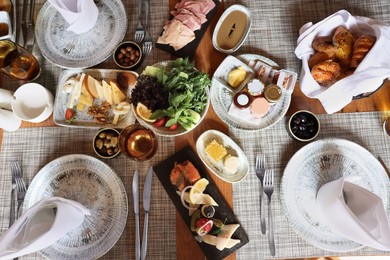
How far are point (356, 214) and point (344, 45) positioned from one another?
586 millimetres

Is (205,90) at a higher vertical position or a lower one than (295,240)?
higher

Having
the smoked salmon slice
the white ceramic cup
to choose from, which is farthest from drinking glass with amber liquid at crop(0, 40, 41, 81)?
the smoked salmon slice

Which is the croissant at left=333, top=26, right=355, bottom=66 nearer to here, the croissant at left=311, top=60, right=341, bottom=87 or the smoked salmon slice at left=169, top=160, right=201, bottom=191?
the croissant at left=311, top=60, right=341, bottom=87

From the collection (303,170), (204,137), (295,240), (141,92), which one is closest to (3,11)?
(141,92)

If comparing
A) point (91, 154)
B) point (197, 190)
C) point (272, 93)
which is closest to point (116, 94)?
point (91, 154)

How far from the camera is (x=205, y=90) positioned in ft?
3.73

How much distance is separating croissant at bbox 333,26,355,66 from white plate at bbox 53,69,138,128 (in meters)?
0.75

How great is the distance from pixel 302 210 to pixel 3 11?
1369 millimetres

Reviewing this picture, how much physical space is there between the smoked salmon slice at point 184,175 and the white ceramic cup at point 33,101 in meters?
0.54

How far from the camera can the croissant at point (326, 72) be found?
3.61 feet

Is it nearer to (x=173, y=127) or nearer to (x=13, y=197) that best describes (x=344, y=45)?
(x=173, y=127)

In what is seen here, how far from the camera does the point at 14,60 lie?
3.86 feet

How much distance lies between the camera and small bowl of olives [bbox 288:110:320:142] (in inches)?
45.4

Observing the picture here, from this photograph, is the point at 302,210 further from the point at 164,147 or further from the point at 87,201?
the point at 87,201
